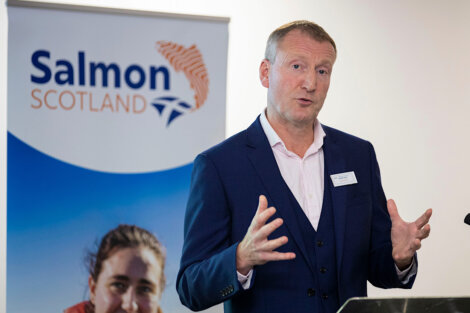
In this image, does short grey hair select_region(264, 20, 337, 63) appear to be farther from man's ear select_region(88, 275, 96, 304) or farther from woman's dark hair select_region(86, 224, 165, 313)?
man's ear select_region(88, 275, 96, 304)

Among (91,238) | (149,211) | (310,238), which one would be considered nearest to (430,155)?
(149,211)

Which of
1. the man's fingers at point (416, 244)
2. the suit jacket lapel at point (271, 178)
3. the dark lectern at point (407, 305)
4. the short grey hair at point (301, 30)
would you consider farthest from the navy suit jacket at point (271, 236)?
the dark lectern at point (407, 305)

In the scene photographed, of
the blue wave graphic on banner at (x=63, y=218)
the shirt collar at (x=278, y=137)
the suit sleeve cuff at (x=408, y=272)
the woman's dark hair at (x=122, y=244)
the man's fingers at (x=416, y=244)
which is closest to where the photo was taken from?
the man's fingers at (x=416, y=244)

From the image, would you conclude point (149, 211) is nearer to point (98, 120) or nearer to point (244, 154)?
point (98, 120)

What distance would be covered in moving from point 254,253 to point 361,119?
285 cm

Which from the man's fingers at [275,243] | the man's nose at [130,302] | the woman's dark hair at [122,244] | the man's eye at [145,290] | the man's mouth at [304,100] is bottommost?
the man's nose at [130,302]

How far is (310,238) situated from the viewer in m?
1.96

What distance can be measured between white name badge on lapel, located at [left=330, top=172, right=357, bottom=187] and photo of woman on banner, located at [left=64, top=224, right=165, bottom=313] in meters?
1.71

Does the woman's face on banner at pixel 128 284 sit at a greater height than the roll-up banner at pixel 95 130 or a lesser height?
lesser

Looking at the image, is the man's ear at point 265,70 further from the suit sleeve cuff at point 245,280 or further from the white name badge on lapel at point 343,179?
the suit sleeve cuff at point 245,280

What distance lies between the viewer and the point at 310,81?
2.05m

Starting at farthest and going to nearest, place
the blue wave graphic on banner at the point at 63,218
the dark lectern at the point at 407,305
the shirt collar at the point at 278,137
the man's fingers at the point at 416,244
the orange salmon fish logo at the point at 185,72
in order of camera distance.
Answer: the orange salmon fish logo at the point at 185,72 < the blue wave graphic on banner at the point at 63,218 < the shirt collar at the point at 278,137 < the man's fingers at the point at 416,244 < the dark lectern at the point at 407,305

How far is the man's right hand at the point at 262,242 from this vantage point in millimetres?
1605

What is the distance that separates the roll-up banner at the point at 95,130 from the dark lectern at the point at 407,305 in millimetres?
2458
